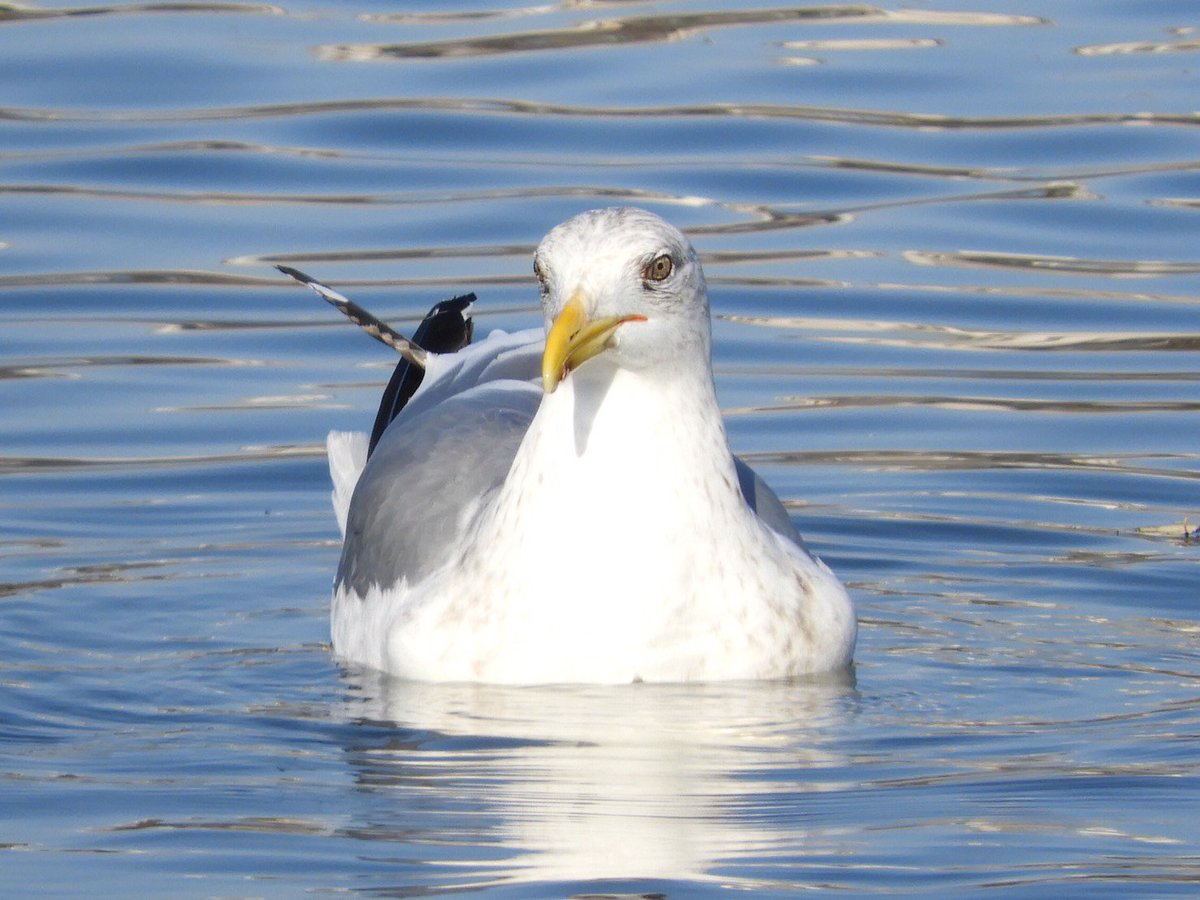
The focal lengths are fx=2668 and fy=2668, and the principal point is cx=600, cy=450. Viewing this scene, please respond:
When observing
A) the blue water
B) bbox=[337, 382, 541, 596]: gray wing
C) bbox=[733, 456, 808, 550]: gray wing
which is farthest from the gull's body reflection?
bbox=[733, 456, 808, 550]: gray wing

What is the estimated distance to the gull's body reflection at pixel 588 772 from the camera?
5.63 metres

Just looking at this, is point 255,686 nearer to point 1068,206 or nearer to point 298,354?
point 298,354

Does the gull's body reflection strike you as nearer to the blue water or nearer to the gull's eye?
the blue water

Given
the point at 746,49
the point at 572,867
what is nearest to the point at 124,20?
the point at 746,49

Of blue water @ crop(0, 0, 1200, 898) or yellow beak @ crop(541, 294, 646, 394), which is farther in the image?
yellow beak @ crop(541, 294, 646, 394)

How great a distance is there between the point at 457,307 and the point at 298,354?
10.3ft

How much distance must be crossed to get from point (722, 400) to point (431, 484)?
3500 millimetres

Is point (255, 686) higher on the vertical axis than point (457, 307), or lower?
lower

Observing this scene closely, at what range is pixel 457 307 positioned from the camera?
29.9 ft

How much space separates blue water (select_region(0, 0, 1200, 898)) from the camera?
19.2ft

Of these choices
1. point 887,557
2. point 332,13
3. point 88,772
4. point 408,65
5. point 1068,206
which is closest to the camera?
point 88,772

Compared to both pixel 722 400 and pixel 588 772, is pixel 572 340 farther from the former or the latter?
pixel 722 400

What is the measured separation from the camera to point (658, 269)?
21.9ft

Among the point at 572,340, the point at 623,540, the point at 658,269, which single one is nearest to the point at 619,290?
the point at 658,269
